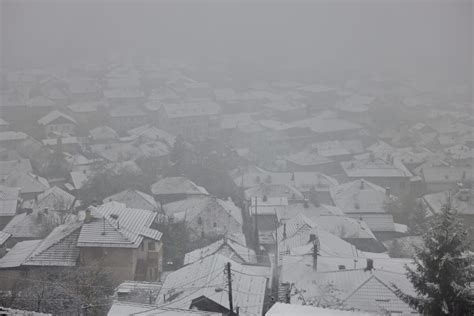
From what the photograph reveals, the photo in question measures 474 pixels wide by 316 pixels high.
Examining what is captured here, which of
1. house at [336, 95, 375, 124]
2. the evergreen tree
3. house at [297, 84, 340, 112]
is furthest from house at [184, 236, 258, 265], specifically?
house at [297, 84, 340, 112]

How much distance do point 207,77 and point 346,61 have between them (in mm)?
37048

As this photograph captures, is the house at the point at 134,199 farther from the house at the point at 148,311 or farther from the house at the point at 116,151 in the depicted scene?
the house at the point at 148,311

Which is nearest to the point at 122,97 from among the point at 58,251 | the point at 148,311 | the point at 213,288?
the point at 58,251

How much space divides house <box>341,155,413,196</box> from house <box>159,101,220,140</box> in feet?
66.7

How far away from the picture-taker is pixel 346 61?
388ft

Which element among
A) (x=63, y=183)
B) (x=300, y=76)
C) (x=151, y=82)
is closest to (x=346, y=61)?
(x=300, y=76)

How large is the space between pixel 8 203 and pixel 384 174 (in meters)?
33.0

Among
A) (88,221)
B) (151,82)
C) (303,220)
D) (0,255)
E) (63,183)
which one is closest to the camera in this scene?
(88,221)

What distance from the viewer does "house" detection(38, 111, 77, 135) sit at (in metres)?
62.0

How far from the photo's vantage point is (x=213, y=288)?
2158cm

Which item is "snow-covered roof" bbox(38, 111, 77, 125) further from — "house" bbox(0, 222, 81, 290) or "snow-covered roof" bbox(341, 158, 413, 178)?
"house" bbox(0, 222, 81, 290)

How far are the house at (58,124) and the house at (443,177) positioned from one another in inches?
1535

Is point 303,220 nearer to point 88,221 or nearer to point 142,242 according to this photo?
point 142,242

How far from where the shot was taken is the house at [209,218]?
3525 cm
